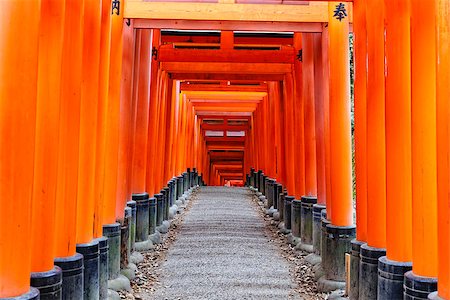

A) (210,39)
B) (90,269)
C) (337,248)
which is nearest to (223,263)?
(337,248)

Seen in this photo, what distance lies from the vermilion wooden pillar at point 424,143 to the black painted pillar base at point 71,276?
2.54m

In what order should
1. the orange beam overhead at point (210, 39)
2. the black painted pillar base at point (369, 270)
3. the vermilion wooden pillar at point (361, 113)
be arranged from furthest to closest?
1. the orange beam overhead at point (210, 39)
2. the vermilion wooden pillar at point (361, 113)
3. the black painted pillar base at point (369, 270)

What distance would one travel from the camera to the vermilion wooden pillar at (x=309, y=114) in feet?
27.0

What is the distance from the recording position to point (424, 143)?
130 inches

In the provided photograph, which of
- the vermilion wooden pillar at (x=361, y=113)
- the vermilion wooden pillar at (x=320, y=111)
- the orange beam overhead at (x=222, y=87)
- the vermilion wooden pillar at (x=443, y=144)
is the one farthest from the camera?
the orange beam overhead at (x=222, y=87)

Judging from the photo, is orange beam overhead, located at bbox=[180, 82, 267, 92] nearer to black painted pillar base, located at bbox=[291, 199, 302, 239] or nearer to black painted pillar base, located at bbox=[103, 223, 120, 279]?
black painted pillar base, located at bbox=[291, 199, 302, 239]

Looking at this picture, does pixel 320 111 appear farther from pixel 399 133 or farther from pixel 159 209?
pixel 159 209

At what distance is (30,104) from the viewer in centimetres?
290

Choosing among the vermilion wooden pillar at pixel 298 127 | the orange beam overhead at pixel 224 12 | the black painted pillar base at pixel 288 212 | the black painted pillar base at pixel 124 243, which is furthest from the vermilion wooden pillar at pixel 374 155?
the black painted pillar base at pixel 288 212

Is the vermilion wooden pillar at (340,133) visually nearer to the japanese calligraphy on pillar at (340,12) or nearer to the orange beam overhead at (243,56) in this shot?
the japanese calligraphy on pillar at (340,12)

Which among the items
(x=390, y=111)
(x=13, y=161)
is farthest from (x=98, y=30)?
(x=390, y=111)

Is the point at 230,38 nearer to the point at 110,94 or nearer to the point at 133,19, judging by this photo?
the point at 133,19

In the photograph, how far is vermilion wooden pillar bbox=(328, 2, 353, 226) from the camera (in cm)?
591

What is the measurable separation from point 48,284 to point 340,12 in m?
4.83
